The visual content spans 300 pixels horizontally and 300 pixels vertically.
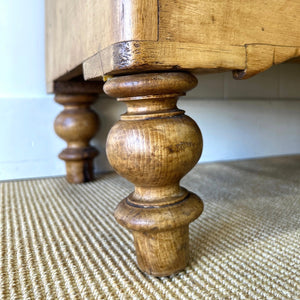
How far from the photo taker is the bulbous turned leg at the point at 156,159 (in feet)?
1.17

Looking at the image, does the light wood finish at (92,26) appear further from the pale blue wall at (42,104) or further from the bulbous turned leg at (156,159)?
the pale blue wall at (42,104)

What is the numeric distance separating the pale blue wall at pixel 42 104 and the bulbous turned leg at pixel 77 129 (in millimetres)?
141

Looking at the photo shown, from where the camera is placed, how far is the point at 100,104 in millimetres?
1058

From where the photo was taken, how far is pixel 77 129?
863mm

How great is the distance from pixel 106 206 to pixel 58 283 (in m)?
0.31

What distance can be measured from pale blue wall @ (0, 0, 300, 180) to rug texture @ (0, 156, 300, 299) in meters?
0.17

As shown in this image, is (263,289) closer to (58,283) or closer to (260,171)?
(58,283)

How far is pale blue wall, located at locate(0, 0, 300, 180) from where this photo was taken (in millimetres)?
965

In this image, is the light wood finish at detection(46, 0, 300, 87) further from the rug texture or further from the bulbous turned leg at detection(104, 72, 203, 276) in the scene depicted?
the rug texture

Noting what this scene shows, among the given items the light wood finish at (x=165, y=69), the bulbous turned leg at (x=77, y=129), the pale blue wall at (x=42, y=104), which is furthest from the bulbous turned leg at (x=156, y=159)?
the pale blue wall at (x=42, y=104)

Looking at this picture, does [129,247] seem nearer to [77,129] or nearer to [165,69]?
[165,69]

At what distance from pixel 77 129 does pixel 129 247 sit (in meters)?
0.45

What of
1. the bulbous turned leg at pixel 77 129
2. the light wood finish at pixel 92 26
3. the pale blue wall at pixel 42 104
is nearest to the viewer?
the light wood finish at pixel 92 26

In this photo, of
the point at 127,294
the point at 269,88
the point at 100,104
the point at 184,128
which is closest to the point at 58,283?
the point at 127,294
